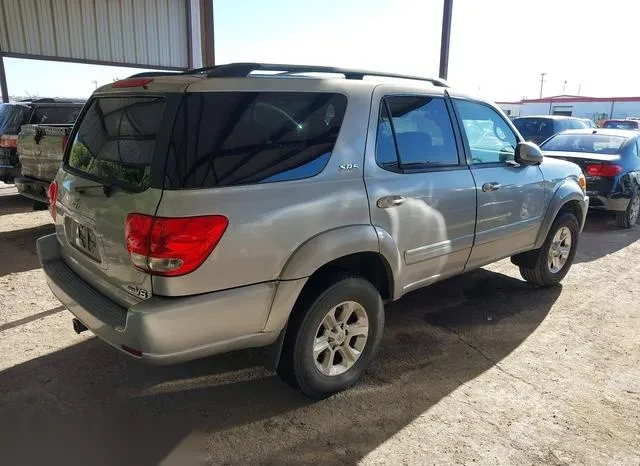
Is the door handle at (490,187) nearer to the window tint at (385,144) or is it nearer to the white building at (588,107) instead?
the window tint at (385,144)

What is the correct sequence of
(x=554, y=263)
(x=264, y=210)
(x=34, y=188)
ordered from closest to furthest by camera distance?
1. (x=264, y=210)
2. (x=554, y=263)
3. (x=34, y=188)

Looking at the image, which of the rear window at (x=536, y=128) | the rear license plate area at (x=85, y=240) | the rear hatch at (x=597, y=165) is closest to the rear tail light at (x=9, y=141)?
the rear license plate area at (x=85, y=240)

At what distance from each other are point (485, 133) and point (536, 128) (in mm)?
10826

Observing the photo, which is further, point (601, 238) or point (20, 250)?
point (601, 238)

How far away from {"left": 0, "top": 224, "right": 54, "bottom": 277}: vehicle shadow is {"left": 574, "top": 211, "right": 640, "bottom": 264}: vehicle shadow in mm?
6358

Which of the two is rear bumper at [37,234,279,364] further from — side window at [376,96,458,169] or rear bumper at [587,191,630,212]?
rear bumper at [587,191,630,212]

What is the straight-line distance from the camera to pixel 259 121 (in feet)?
8.33

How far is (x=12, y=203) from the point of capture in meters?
8.91

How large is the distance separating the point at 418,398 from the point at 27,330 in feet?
9.80

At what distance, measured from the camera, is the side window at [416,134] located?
315cm

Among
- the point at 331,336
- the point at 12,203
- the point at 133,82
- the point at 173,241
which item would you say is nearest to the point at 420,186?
the point at 331,336

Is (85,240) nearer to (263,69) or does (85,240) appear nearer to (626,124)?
(263,69)

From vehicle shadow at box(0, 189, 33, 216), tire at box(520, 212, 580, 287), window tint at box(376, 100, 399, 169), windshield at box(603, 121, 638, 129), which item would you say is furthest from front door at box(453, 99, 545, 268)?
windshield at box(603, 121, 638, 129)

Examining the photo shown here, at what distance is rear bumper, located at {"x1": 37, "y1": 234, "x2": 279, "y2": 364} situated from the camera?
2301 millimetres
